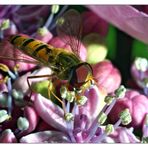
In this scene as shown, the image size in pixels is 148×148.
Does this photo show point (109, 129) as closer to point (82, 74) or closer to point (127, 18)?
point (82, 74)

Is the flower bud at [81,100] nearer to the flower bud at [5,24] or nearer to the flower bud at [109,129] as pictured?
the flower bud at [109,129]

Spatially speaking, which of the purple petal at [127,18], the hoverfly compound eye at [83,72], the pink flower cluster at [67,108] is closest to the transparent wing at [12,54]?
the pink flower cluster at [67,108]

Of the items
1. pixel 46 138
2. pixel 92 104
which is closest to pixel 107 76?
pixel 92 104

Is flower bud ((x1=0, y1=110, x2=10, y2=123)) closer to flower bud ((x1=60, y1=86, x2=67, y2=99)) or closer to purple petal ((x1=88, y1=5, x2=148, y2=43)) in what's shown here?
flower bud ((x1=60, y1=86, x2=67, y2=99))
